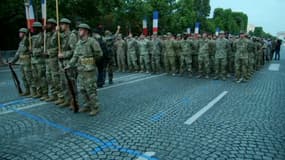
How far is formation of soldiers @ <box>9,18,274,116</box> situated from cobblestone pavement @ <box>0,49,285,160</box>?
495 millimetres

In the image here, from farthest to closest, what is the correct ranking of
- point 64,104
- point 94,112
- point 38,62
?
point 38,62, point 64,104, point 94,112

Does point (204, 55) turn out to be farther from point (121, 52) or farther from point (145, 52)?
point (121, 52)

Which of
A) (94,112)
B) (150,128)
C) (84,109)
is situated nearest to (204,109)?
(150,128)

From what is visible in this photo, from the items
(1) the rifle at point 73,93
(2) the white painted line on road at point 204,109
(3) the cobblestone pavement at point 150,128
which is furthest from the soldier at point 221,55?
(1) the rifle at point 73,93

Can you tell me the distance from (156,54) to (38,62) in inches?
283

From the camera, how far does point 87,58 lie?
5.74m

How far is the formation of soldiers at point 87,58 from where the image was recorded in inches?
229

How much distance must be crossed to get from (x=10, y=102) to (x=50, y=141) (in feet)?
11.0

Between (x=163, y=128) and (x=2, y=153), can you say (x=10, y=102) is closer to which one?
(x=2, y=153)

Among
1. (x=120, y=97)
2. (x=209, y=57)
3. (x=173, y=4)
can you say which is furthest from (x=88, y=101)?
(x=173, y=4)

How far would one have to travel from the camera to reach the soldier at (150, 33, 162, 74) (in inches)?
522

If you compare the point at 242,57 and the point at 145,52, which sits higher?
the point at 145,52

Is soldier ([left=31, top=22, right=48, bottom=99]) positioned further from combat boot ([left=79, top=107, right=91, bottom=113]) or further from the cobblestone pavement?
combat boot ([left=79, top=107, right=91, bottom=113])

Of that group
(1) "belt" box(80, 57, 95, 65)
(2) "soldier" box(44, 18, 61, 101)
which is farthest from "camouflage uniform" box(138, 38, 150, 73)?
(1) "belt" box(80, 57, 95, 65)
